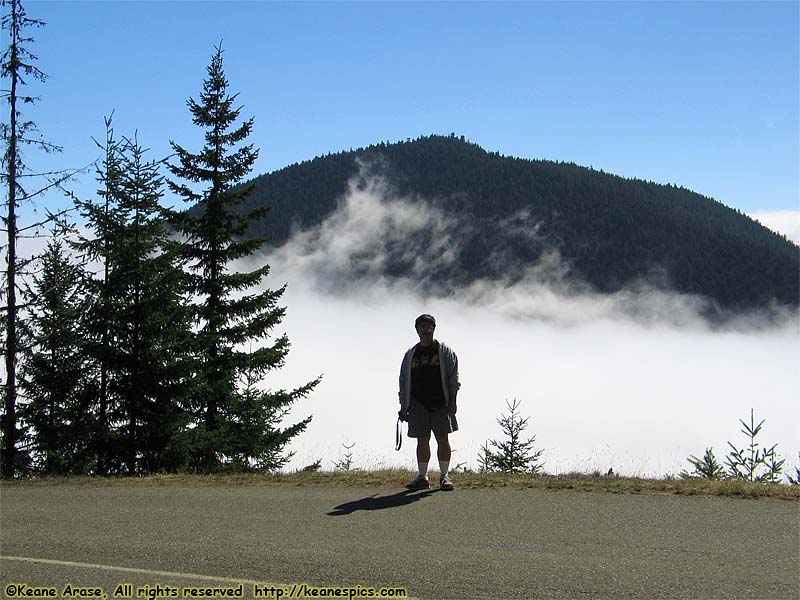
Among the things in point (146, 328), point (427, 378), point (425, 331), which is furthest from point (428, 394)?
point (146, 328)

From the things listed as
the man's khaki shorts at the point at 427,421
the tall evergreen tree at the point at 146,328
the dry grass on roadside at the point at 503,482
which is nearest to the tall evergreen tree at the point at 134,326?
the tall evergreen tree at the point at 146,328

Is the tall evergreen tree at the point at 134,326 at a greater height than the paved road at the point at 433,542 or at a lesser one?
greater

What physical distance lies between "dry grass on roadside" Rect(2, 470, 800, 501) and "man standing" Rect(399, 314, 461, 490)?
0.50 metres

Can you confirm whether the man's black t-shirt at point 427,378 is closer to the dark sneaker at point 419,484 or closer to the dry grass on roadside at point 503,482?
the dark sneaker at point 419,484

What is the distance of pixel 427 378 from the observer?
9.09 metres

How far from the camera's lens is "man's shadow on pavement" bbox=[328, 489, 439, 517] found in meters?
7.76

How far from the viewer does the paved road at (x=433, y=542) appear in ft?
17.2

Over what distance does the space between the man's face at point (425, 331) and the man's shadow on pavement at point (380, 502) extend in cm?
190

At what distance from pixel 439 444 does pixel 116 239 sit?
1318cm

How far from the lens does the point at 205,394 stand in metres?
18.3

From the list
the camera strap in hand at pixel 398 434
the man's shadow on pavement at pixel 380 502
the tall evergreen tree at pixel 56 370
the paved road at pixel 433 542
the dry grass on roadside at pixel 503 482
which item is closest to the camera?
the paved road at pixel 433 542

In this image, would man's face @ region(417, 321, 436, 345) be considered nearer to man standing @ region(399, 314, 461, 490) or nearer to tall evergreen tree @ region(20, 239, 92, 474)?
man standing @ region(399, 314, 461, 490)

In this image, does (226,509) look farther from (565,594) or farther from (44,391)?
(44,391)

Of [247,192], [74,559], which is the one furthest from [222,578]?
[247,192]
